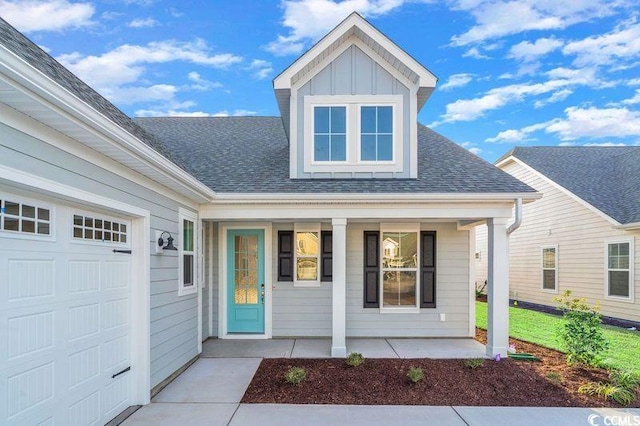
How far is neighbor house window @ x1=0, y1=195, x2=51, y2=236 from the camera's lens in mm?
2643

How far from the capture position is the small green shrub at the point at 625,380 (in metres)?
4.85

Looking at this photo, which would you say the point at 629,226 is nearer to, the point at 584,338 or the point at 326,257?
the point at 584,338

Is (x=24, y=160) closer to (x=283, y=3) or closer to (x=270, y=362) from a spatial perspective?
(x=270, y=362)

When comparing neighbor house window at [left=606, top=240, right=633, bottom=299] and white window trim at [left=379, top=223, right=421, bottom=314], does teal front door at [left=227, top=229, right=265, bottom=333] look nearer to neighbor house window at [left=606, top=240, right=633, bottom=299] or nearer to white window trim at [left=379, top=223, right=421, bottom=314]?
white window trim at [left=379, top=223, right=421, bottom=314]

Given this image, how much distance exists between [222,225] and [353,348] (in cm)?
358

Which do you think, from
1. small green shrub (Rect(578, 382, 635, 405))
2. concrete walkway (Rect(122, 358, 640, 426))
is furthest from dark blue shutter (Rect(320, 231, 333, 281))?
small green shrub (Rect(578, 382, 635, 405))

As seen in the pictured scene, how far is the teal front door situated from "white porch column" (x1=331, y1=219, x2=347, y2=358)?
1979 mm

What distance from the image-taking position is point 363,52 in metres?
6.98

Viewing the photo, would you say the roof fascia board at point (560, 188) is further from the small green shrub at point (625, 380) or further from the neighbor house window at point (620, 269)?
the small green shrub at point (625, 380)

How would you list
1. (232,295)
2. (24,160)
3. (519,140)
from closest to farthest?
1. (24,160)
2. (232,295)
3. (519,140)

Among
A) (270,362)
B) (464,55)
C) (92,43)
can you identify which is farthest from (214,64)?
(270,362)

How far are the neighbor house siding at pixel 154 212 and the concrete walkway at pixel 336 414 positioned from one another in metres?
0.59

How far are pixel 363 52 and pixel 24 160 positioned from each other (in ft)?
19.2

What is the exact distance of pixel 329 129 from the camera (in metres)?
7.03
